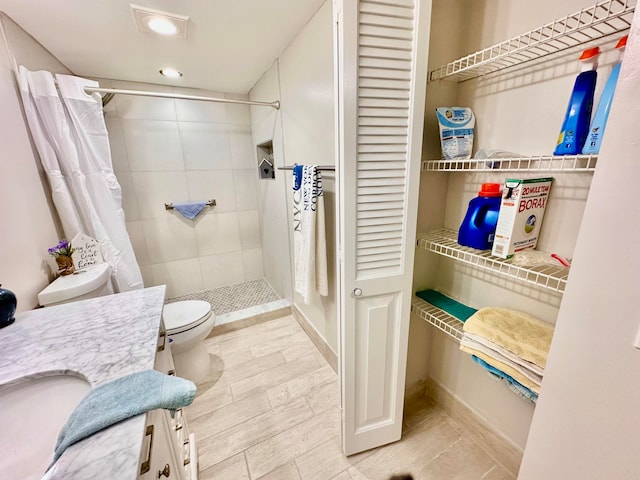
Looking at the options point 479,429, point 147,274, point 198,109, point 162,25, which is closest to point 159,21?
point 162,25

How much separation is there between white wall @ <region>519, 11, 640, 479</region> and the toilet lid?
1.70 metres

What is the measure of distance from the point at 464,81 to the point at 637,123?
0.81 m

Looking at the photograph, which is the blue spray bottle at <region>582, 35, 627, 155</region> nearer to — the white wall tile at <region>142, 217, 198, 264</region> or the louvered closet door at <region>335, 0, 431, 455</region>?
the louvered closet door at <region>335, 0, 431, 455</region>

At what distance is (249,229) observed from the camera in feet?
9.61

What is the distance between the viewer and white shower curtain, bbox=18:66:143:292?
1.40 metres

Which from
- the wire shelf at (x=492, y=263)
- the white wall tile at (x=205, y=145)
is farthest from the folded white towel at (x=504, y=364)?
the white wall tile at (x=205, y=145)

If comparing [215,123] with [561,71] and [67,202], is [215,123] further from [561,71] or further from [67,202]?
[561,71]

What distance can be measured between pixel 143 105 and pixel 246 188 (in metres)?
1.14

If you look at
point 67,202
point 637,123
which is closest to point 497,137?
point 637,123

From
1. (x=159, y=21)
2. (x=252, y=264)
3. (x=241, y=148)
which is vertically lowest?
(x=252, y=264)

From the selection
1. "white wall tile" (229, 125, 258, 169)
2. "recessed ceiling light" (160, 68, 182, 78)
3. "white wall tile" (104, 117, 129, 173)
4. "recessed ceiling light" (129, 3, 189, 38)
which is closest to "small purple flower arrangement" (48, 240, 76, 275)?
"white wall tile" (104, 117, 129, 173)

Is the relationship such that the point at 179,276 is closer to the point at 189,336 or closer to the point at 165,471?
the point at 189,336

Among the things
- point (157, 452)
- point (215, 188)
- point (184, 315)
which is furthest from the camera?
point (215, 188)

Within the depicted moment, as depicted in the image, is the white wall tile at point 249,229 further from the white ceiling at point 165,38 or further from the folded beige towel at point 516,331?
the folded beige towel at point 516,331
